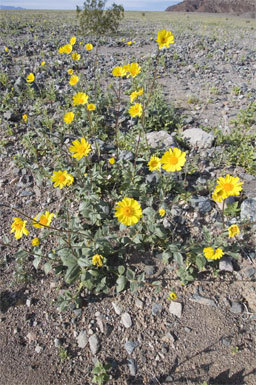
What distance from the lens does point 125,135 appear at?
15.1 ft

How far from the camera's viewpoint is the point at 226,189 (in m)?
2.71

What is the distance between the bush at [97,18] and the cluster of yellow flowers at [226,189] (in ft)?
38.2

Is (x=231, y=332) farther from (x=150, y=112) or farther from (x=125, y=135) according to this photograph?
(x=150, y=112)

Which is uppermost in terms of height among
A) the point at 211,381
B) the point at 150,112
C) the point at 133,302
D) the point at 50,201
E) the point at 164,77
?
the point at 164,77

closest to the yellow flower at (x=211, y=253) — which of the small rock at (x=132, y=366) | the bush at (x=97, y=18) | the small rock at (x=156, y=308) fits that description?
the small rock at (x=156, y=308)

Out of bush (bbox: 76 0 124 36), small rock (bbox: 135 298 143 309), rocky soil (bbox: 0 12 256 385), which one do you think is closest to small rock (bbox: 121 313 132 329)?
rocky soil (bbox: 0 12 256 385)

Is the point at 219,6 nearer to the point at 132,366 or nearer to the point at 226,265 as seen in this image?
the point at 226,265

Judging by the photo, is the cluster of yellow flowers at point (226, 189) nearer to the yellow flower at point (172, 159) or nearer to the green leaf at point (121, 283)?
the yellow flower at point (172, 159)

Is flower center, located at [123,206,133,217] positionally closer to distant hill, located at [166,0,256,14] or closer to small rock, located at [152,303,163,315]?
small rock, located at [152,303,163,315]

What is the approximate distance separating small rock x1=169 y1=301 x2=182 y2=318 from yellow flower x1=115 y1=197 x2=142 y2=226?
0.98 meters

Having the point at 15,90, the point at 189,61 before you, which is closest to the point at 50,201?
the point at 15,90

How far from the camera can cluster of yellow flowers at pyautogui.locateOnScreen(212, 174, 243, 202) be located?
2.62 metres

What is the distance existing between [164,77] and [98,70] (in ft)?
6.47

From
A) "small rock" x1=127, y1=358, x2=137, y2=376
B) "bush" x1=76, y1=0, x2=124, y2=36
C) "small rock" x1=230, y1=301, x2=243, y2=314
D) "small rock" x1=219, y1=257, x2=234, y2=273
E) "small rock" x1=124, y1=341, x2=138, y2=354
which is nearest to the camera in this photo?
"small rock" x1=127, y1=358, x2=137, y2=376
